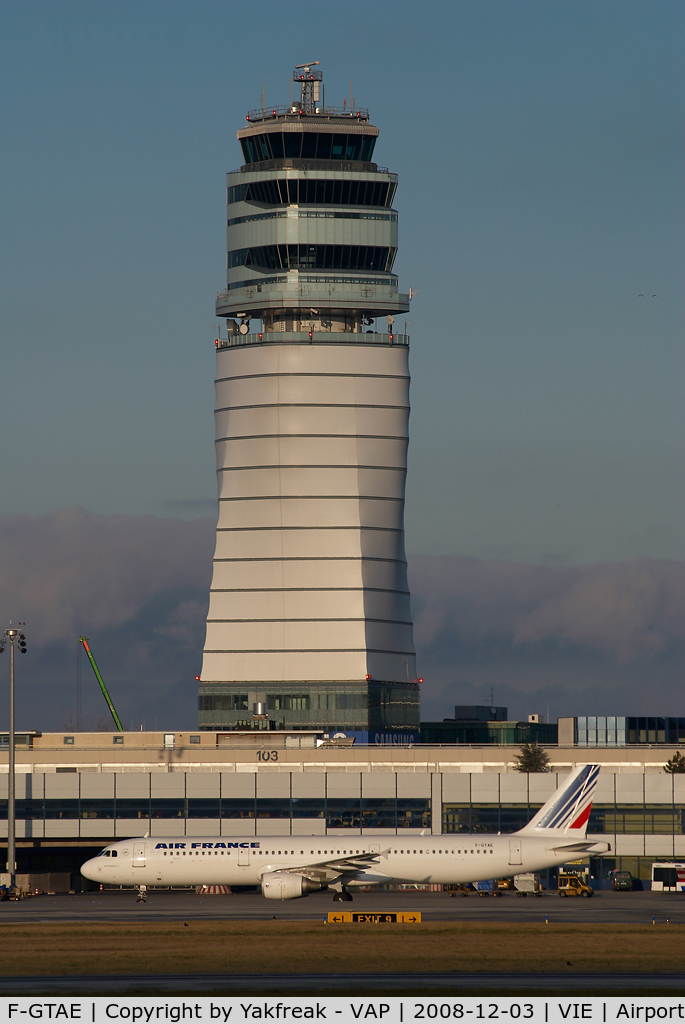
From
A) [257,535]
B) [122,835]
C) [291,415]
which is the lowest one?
[122,835]

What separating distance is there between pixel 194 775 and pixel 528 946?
236 feet

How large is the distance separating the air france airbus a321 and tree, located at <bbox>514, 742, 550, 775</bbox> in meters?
58.6

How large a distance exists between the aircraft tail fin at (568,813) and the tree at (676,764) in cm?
5610

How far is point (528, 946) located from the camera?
215 ft

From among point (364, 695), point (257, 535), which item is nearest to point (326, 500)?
point (257, 535)

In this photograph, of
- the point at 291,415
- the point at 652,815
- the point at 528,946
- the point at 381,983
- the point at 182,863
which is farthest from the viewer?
the point at 291,415

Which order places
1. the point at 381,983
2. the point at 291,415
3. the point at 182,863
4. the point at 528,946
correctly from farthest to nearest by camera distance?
the point at 291,415 < the point at 182,863 < the point at 528,946 < the point at 381,983

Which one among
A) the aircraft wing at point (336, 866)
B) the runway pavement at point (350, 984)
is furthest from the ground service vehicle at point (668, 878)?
the runway pavement at point (350, 984)

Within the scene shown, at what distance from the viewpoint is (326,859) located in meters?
93.8

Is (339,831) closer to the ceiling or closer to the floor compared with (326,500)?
closer to the floor

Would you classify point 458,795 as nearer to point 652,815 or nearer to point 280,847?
point 652,815

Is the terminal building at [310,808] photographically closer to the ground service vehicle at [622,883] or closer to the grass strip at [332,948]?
the ground service vehicle at [622,883]

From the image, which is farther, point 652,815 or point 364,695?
point 364,695

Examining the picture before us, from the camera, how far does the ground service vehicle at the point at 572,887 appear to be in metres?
107
